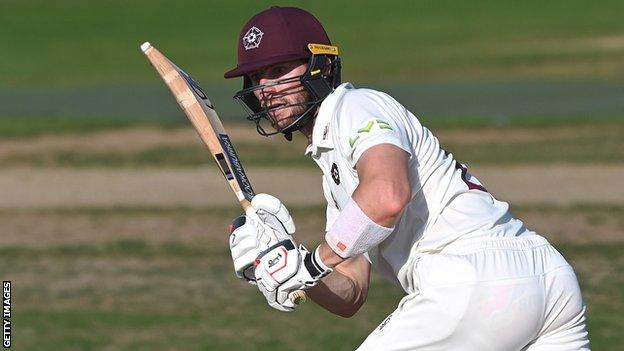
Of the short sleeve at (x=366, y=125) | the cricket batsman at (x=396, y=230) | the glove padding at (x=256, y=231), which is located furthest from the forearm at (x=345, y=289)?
the short sleeve at (x=366, y=125)

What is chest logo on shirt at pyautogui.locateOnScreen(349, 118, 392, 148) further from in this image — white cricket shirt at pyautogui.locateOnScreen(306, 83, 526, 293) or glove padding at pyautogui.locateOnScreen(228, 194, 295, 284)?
glove padding at pyautogui.locateOnScreen(228, 194, 295, 284)

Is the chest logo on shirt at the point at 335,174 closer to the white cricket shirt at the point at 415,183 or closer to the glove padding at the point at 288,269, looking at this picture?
the white cricket shirt at the point at 415,183

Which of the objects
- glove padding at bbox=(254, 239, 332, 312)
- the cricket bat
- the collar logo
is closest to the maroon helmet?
the collar logo

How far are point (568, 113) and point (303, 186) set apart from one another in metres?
7.67

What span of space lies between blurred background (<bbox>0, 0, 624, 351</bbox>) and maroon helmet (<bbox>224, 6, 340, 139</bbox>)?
12.4 feet

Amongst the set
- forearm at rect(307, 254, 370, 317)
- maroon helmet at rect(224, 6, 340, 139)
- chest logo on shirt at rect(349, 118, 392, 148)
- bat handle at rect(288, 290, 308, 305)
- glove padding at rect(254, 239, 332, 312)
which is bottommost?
forearm at rect(307, 254, 370, 317)

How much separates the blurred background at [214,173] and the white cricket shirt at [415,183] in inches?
149

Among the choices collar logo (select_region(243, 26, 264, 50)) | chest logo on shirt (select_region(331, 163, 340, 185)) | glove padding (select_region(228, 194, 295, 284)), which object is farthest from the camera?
collar logo (select_region(243, 26, 264, 50))

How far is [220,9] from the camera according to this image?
4850cm

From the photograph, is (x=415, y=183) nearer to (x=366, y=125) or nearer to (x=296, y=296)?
(x=366, y=125)

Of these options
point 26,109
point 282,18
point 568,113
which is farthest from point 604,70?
point 282,18

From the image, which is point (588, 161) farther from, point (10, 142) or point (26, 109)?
point (26, 109)

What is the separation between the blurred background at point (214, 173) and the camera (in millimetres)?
8875

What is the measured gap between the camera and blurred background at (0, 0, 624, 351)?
8.88 m
